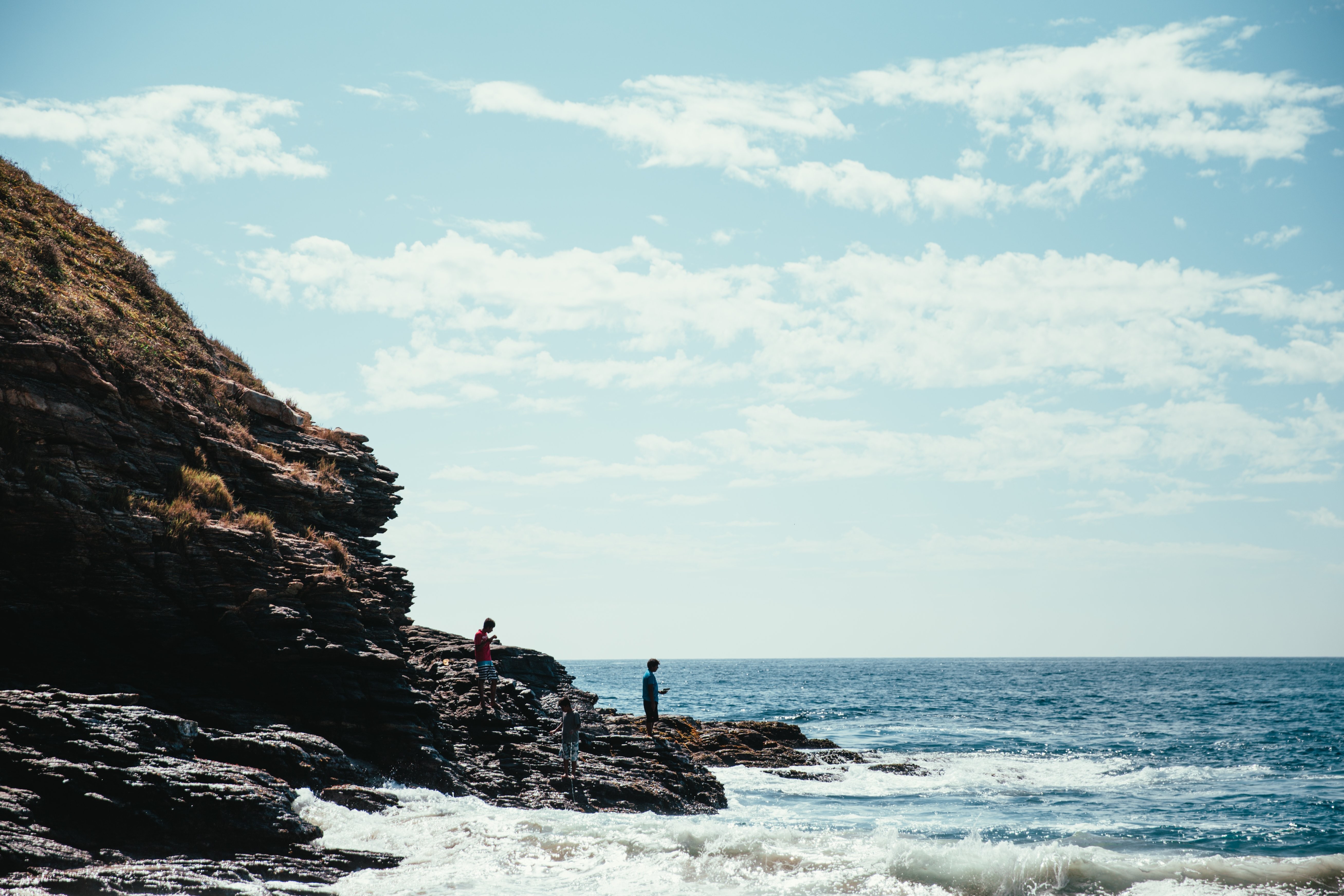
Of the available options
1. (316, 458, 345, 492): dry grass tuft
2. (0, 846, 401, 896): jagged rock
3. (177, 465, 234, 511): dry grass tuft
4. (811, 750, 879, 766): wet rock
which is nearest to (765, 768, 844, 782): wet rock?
(811, 750, 879, 766): wet rock

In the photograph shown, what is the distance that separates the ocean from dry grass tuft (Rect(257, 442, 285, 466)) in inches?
409

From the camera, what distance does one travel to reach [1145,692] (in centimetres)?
7875

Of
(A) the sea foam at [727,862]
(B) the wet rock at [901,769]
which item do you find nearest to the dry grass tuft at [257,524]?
(A) the sea foam at [727,862]

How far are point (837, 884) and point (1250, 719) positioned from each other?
48396 mm

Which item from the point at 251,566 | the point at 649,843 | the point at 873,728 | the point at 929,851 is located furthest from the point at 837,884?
the point at 873,728

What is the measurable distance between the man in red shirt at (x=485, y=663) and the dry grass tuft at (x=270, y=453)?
22.8 feet

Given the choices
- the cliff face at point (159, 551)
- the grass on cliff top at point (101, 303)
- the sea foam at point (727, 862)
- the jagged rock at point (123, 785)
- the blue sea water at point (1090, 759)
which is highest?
the grass on cliff top at point (101, 303)

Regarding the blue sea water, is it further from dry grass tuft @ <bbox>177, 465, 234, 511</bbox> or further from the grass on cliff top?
the grass on cliff top

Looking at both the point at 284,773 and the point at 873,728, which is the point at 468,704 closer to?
the point at 284,773

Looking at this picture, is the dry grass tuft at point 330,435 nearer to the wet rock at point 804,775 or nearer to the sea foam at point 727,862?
the sea foam at point 727,862

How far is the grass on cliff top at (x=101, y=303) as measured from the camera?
61.1 ft

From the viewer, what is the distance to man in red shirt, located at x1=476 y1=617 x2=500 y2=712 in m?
22.3

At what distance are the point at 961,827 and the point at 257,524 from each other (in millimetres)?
18257

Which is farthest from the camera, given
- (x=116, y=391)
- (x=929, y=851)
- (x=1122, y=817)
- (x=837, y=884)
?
(x=1122, y=817)
